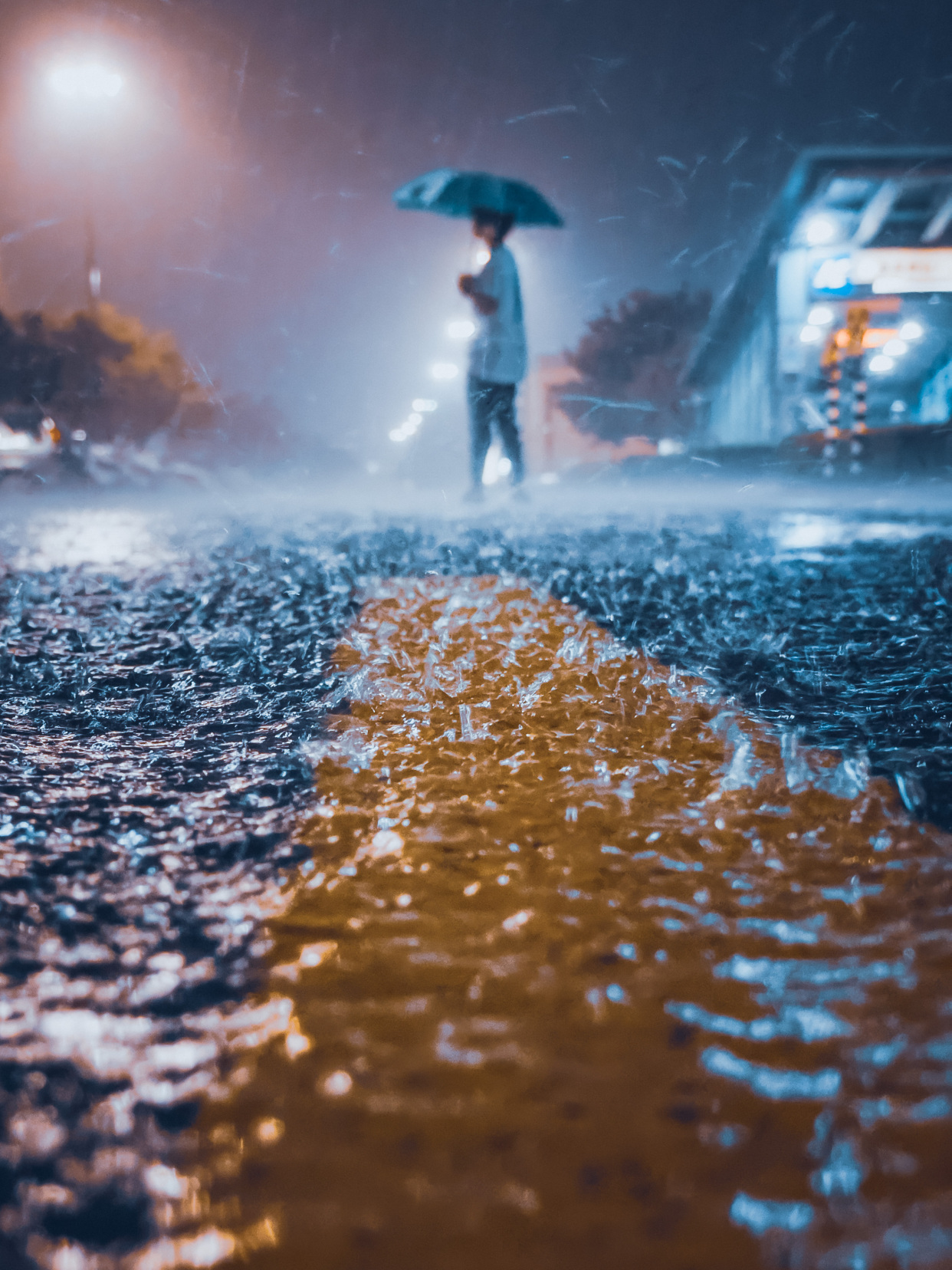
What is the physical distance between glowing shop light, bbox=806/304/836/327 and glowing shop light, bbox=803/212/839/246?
1.33m

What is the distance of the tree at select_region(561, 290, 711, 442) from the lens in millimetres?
36875

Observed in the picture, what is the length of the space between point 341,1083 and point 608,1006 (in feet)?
0.74

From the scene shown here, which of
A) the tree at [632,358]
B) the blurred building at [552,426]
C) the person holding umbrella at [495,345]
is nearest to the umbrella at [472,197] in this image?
the person holding umbrella at [495,345]

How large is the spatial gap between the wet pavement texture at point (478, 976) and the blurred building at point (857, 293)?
17.1 meters

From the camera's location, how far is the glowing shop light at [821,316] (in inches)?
725

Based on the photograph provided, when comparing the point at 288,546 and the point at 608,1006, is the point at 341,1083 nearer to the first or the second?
the point at 608,1006

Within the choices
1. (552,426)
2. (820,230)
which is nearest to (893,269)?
(820,230)

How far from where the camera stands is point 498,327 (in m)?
6.46

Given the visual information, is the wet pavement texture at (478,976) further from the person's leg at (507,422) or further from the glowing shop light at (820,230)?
the glowing shop light at (820,230)

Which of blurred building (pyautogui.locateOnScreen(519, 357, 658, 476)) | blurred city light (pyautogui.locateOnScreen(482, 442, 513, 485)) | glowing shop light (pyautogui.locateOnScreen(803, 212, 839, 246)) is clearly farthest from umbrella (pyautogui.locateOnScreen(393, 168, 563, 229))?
blurred building (pyautogui.locateOnScreen(519, 357, 658, 476))

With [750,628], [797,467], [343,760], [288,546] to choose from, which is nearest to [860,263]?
[797,467]

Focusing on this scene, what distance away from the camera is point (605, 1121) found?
22.2 inches

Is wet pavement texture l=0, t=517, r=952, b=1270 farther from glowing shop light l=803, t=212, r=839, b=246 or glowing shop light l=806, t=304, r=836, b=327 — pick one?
glowing shop light l=806, t=304, r=836, b=327

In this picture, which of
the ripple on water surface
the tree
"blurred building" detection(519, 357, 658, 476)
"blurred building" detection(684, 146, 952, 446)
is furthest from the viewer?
"blurred building" detection(519, 357, 658, 476)
